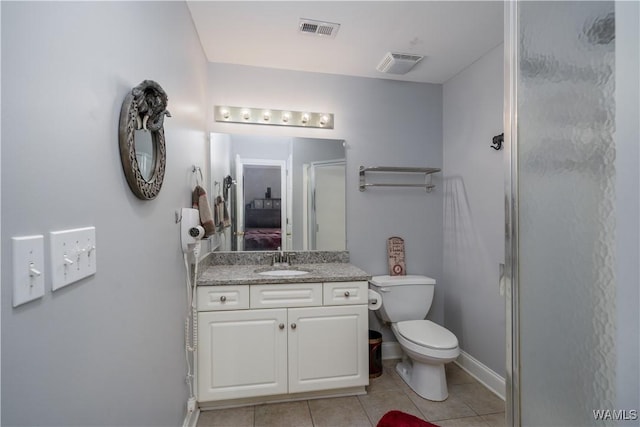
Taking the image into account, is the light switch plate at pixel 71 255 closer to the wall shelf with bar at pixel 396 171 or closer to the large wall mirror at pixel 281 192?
the large wall mirror at pixel 281 192

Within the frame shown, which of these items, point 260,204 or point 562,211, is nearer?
point 562,211

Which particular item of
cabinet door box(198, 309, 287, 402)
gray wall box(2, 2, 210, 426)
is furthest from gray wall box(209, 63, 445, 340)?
gray wall box(2, 2, 210, 426)

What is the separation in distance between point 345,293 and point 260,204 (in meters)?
1.04

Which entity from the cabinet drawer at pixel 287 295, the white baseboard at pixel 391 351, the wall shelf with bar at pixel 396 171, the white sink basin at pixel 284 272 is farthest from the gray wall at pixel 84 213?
the white baseboard at pixel 391 351

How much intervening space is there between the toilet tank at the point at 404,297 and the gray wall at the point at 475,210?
0.35 metres

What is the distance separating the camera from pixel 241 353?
186 cm

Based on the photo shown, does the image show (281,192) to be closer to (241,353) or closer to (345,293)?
(345,293)

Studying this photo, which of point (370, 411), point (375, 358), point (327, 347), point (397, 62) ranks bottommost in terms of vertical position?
point (370, 411)

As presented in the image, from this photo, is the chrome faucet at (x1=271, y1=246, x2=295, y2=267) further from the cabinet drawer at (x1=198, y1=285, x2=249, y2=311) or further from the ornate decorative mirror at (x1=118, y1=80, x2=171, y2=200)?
the ornate decorative mirror at (x1=118, y1=80, x2=171, y2=200)

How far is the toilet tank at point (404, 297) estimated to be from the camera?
233cm

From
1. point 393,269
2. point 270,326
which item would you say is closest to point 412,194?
point 393,269

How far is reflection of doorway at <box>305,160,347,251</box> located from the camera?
8.36ft

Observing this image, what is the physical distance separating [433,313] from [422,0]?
2420 mm

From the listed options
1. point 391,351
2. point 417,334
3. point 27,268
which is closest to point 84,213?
point 27,268
